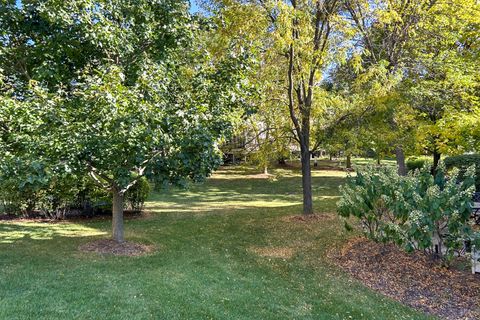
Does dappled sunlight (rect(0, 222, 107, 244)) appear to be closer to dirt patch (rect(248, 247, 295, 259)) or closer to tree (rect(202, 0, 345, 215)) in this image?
dirt patch (rect(248, 247, 295, 259))

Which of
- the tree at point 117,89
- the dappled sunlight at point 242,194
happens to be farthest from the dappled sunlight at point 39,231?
the dappled sunlight at point 242,194

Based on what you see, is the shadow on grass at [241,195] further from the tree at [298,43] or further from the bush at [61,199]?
the tree at [298,43]

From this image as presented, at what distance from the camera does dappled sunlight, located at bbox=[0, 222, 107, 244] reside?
724cm

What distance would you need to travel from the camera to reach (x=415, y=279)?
493cm

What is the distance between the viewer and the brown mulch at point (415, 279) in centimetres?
422

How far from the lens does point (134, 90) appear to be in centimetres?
534

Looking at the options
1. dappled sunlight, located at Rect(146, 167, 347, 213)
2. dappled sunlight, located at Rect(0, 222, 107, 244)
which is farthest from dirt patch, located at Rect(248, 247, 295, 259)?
dappled sunlight, located at Rect(146, 167, 347, 213)

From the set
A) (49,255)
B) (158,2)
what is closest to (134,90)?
(158,2)

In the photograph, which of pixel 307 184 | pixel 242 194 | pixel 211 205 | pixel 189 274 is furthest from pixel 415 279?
pixel 242 194

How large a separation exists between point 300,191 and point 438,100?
761 cm

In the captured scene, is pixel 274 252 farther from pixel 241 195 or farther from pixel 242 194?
pixel 242 194

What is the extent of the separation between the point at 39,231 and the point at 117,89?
488 centimetres

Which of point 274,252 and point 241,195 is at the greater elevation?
point 241,195

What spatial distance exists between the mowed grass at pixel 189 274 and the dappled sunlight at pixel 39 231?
2 centimetres
